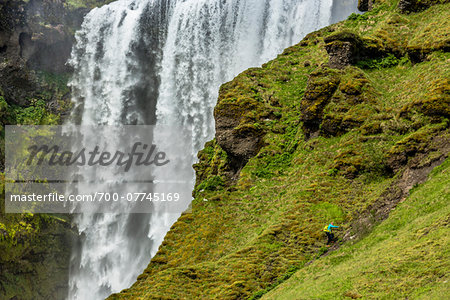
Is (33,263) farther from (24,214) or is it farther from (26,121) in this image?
(26,121)

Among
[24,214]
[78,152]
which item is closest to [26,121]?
[78,152]

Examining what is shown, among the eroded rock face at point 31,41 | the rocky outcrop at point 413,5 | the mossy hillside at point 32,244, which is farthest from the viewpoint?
the eroded rock face at point 31,41

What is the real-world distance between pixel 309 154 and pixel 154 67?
28295mm

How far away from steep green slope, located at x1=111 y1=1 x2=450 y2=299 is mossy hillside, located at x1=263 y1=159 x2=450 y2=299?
3.23 ft

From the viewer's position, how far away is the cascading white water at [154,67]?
36750 mm

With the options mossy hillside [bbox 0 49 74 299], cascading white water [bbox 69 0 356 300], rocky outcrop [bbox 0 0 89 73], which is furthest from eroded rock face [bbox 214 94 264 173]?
rocky outcrop [bbox 0 0 89 73]

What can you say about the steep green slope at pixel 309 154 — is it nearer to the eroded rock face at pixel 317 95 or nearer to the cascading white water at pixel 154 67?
the eroded rock face at pixel 317 95

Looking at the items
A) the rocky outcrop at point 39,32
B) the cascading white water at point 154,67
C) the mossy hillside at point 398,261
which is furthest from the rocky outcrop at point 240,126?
the rocky outcrop at point 39,32

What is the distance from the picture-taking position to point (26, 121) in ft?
134

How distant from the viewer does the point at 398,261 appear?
27.5 ft

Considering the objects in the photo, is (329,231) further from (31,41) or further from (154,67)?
(31,41)

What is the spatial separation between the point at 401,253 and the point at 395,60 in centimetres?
1228

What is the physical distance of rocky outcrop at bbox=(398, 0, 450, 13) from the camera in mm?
19903

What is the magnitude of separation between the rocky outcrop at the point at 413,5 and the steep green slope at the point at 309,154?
508 millimetres
